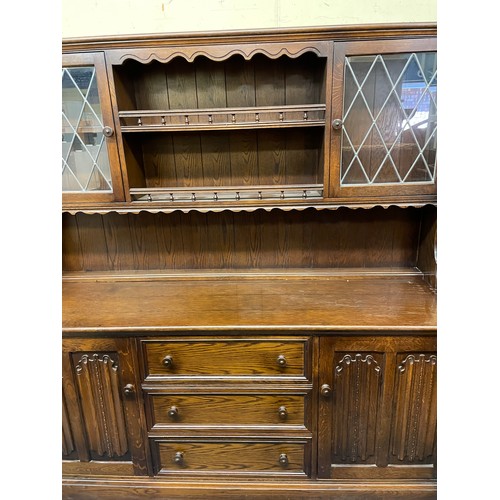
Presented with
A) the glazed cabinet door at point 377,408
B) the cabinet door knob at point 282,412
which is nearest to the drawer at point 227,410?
the cabinet door knob at point 282,412

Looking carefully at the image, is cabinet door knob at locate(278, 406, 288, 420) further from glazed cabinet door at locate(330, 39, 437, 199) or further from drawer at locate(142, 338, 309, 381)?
glazed cabinet door at locate(330, 39, 437, 199)

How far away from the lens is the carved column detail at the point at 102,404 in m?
1.19

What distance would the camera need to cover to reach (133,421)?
4.04 ft

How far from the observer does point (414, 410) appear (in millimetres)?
1177

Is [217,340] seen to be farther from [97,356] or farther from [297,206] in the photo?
[297,206]

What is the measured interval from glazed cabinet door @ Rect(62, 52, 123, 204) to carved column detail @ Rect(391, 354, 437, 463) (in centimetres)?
127

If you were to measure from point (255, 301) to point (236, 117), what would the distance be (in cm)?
74

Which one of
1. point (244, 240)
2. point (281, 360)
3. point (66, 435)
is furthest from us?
point (244, 240)

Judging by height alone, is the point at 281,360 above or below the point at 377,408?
above

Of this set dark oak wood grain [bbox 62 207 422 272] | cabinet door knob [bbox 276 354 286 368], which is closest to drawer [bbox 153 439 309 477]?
cabinet door knob [bbox 276 354 286 368]

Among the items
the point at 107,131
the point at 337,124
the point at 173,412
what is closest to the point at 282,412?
the point at 173,412

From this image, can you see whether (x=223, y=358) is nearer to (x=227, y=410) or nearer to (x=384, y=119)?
(x=227, y=410)

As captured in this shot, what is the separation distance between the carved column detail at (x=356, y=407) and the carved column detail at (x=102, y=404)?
82cm

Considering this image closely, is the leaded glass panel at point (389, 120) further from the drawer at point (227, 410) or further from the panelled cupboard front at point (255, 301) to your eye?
the drawer at point (227, 410)
